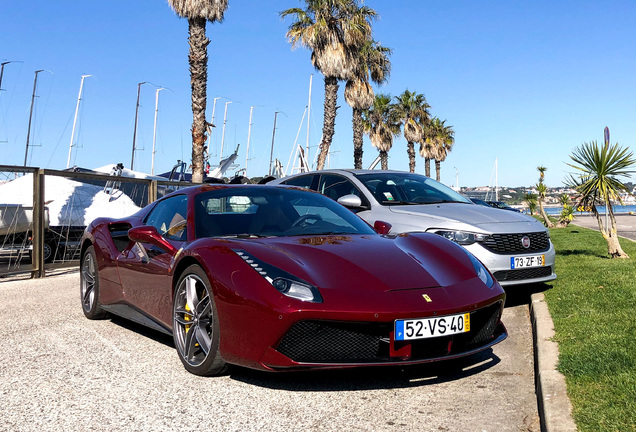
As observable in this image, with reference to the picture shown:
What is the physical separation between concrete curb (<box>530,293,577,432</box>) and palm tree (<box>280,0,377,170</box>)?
23542mm

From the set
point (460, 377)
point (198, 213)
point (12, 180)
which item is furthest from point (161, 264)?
point (12, 180)

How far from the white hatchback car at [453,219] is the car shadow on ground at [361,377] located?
225 cm

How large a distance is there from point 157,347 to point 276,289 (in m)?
2.00

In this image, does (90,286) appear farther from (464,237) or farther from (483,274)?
(483,274)

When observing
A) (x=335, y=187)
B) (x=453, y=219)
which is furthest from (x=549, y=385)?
(x=335, y=187)

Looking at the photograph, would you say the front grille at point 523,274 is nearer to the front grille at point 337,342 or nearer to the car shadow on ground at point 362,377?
the car shadow on ground at point 362,377

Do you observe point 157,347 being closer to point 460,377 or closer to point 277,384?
point 277,384

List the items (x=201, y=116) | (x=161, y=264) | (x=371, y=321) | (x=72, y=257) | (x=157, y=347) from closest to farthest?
(x=371, y=321) < (x=161, y=264) < (x=157, y=347) < (x=72, y=257) < (x=201, y=116)

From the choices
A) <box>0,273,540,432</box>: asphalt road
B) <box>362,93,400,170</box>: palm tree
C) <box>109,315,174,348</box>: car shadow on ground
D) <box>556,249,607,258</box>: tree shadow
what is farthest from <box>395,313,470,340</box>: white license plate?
<box>362,93,400,170</box>: palm tree

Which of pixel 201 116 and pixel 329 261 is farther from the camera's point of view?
pixel 201 116

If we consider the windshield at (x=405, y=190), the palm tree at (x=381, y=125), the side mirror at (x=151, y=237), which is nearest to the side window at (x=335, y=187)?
the windshield at (x=405, y=190)

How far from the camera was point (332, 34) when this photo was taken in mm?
28578

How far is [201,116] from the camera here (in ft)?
61.3

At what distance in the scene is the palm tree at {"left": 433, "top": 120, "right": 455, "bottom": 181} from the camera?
66375 millimetres
